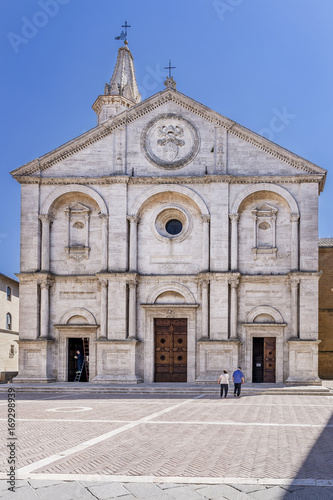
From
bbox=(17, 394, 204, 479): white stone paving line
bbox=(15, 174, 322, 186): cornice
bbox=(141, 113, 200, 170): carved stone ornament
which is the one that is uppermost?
bbox=(141, 113, 200, 170): carved stone ornament

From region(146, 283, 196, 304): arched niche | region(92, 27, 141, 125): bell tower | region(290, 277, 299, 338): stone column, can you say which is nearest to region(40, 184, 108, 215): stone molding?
region(146, 283, 196, 304): arched niche

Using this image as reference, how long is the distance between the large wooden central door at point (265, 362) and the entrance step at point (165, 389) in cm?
166

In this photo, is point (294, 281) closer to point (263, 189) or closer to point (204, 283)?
point (204, 283)

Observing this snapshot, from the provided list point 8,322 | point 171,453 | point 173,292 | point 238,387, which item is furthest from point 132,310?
point 171,453

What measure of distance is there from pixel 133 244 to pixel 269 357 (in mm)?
10122

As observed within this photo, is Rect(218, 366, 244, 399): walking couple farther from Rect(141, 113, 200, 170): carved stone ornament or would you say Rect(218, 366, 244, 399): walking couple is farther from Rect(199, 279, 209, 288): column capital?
Rect(141, 113, 200, 170): carved stone ornament

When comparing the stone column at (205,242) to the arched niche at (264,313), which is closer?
the arched niche at (264,313)

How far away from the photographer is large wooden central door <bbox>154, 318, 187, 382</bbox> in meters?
36.2

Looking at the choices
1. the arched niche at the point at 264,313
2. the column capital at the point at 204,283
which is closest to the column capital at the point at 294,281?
the arched niche at the point at 264,313

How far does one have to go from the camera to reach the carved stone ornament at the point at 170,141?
122ft

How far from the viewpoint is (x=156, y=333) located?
1441 inches

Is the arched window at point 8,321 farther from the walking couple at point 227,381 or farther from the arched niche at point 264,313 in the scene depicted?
the walking couple at point 227,381

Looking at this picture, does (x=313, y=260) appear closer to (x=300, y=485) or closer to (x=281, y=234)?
(x=281, y=234)

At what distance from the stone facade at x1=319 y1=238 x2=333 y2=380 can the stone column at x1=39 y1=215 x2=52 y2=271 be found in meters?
18.3
